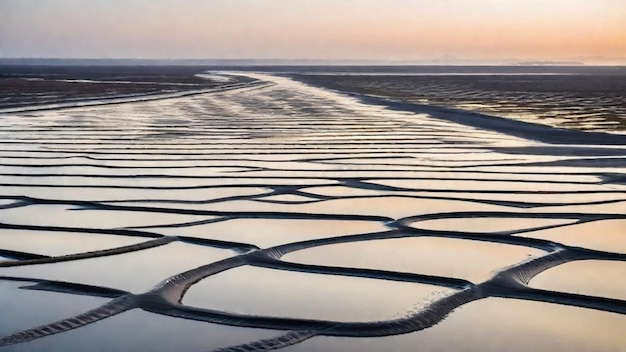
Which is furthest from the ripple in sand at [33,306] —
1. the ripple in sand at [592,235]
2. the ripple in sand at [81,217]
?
the ripple in sand at [592,235]

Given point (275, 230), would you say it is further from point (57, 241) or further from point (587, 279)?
point (587, 279)

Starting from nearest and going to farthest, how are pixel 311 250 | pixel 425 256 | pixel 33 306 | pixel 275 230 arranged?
pixel 33 306
pixel 425 256
pixel 311 250
pixel 275 230

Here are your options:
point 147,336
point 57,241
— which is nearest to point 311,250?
point 57,241

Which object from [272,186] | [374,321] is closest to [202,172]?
[272,186]

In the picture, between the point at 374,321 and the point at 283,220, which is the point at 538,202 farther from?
the point at 374,321

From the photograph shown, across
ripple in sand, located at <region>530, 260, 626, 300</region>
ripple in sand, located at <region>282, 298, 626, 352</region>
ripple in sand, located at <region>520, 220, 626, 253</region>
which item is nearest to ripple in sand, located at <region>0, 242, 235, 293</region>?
ripple in sand, located at <region>282, 298, 626, 352</region>

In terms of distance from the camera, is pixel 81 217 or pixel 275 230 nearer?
pixel 275 230
